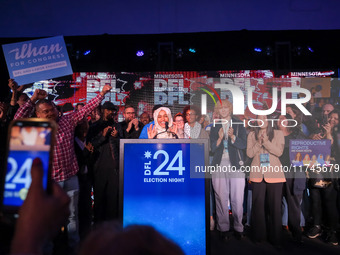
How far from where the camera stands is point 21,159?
0.61 metres

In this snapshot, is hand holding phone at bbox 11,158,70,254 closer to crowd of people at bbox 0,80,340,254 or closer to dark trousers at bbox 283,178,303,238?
crowd of people at bbox 0,80,340,254

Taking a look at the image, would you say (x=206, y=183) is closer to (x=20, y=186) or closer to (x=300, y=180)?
(x=20, y=186)

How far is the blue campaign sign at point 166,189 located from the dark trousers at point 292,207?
2.33 metres

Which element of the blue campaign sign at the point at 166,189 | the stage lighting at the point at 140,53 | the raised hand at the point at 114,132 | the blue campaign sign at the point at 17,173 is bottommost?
the blue campaign sign at the point at 166,189

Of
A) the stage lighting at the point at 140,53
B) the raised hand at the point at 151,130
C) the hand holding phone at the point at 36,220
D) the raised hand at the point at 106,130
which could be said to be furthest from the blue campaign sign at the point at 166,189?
the stage lighting at the point at 140,53

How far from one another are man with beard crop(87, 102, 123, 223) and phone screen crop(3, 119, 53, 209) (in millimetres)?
3102

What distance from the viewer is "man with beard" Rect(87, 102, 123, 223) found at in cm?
365

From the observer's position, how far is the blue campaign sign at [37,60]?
2.79 metres

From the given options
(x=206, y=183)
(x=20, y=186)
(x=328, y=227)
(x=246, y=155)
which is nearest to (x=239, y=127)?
(x=246, y=155)

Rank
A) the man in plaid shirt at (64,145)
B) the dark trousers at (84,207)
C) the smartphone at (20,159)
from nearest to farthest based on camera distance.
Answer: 1. the smartphone at (20,159)
2. the man in plaid shirt at (64,145)
3. the dark trousers at (84,207)

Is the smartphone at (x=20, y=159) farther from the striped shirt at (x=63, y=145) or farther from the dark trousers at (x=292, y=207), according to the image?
the dark trousers at (x=292, y=207)

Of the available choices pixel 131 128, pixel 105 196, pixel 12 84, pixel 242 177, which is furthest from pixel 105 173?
pixel 242 177

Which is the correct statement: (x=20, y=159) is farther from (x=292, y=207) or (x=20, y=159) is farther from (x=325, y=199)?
(x=325, y=199)

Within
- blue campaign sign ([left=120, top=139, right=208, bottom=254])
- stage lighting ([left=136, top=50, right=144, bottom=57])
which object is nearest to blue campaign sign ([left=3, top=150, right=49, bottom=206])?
blue campaign sign ([left=120, top=139, right=208, bottom=254])
